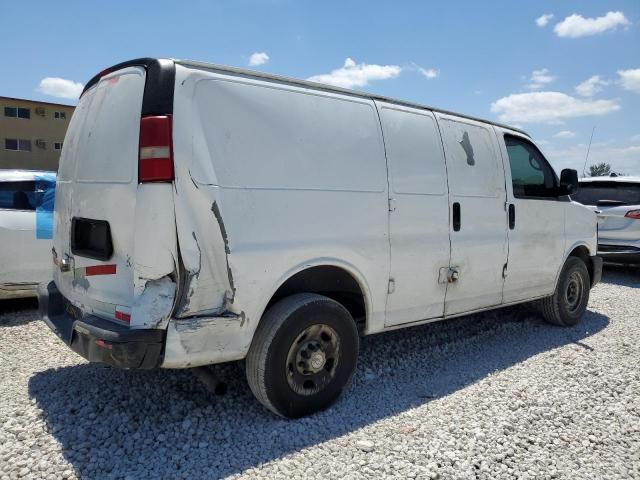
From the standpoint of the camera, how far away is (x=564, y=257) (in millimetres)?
5629

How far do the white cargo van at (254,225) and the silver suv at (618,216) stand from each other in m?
5.95

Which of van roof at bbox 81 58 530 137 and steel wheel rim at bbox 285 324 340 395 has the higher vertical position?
van roof at bbox 81 58 530 137

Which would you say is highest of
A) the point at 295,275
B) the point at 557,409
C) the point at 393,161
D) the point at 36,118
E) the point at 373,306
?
the point at 36,118

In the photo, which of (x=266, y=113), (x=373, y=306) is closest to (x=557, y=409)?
(x=373, y=306)

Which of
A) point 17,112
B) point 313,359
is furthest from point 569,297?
point 17,112

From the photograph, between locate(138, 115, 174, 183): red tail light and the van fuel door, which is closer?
locate(138, 115, 174, 183): red tail light

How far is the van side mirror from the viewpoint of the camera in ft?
17.6

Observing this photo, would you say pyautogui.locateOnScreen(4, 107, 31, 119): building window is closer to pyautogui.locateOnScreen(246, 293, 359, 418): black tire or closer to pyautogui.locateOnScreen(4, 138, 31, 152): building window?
pyautogui.locateOnScreen(4, 138, 31, 152): building window

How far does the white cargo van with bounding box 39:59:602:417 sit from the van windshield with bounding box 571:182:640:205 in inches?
244

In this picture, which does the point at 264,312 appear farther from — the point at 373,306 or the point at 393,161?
the point at 393,161

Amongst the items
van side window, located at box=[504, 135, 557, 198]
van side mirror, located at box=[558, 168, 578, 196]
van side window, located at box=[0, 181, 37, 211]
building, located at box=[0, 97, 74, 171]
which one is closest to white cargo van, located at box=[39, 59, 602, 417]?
van side window, located at box=[504, 135, 557, 198]

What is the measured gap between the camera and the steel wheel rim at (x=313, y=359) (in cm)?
324

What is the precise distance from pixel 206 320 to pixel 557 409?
255cm

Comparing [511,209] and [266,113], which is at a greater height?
[266,113]
